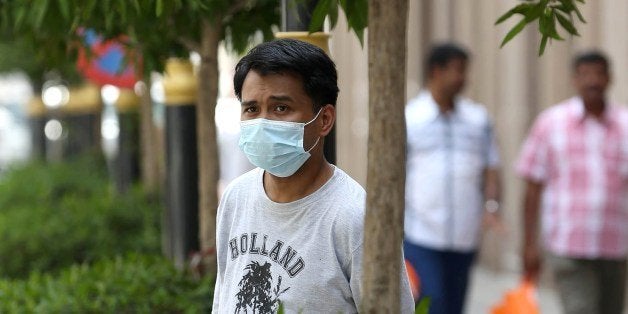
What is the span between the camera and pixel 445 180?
7.14 metres

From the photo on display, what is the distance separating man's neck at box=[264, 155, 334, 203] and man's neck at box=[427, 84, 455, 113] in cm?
378

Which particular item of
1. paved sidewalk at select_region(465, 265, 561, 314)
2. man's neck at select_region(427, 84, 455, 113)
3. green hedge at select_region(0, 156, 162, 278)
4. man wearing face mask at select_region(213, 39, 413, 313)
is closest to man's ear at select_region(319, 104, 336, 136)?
man wearing face mask at select_region(213, 39, 413, 313)

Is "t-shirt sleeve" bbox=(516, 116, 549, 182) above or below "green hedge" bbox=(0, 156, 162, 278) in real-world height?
above

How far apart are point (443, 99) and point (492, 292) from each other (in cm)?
460

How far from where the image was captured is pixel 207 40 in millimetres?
5598

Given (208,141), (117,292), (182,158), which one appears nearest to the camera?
(117,292)

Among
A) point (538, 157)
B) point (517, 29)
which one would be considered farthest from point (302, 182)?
point (538, 157)

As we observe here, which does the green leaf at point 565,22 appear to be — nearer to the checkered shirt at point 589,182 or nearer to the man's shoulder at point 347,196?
the man's shoulder at point 347,196

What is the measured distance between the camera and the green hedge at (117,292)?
17.4 ft

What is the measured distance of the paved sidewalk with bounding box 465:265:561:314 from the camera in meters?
10.5

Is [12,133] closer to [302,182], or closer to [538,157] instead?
[538,157]

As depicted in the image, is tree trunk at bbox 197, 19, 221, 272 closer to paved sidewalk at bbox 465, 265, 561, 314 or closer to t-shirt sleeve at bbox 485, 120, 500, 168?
t-shirt sleeve at bbox 485, 120, 500, 168

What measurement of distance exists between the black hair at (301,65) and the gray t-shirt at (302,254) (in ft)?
0.73

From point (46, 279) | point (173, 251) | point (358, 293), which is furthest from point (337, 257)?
point (173, 251)
